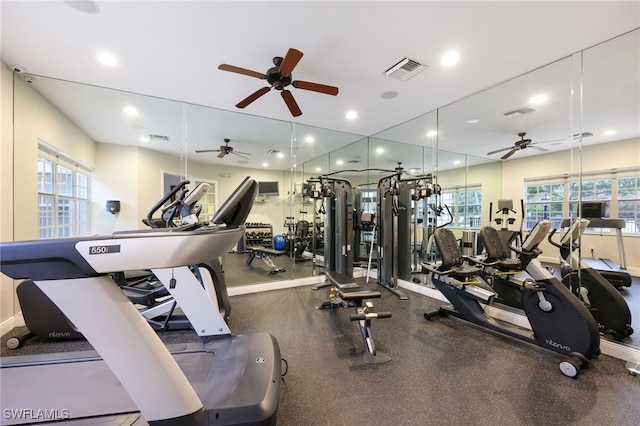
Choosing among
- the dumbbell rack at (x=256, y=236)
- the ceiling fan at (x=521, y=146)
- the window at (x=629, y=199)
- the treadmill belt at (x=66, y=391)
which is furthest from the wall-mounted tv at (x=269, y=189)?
the window at (x=629, y=199)

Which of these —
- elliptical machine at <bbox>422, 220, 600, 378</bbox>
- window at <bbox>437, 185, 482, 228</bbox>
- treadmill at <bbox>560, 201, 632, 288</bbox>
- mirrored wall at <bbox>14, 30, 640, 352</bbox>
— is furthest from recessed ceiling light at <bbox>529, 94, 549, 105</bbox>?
elliptical machine at <bbox>422, 220, 600, 378</bbox>

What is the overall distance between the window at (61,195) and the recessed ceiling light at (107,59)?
1.61m

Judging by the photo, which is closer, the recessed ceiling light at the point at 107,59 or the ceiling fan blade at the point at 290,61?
the ceiling fan blade at the point at 290,61

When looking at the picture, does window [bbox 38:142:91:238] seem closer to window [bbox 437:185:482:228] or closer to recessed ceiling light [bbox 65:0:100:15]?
recessed ceiling light [bbox 65:0:100:15]

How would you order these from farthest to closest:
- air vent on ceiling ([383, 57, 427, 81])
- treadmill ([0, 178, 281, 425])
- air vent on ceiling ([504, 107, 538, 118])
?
1. air vent on ceiling ([504, 107, 538, 118])
2. air vent on ceiling ([383, 57, 427, 81])
3. treadmill ([0, 178, 281, 425])

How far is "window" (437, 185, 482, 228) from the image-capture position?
4.95m

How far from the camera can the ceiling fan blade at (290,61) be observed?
2.16m

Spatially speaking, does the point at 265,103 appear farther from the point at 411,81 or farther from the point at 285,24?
the point at 411,81

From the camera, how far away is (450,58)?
8.78 ft

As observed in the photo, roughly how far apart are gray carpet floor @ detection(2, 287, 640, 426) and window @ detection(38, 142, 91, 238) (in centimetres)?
173

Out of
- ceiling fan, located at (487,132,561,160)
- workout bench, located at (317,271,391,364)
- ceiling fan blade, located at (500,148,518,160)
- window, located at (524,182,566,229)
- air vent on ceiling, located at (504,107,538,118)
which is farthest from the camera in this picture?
ceiling fan blade, located at (500,148,518,160)

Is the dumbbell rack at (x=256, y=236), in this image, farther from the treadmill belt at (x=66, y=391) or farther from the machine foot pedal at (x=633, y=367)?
the machine foot pedal at (x=633, y=367)

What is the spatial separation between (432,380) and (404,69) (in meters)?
3.20

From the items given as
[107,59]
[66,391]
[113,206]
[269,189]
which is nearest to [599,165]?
[66,391]
